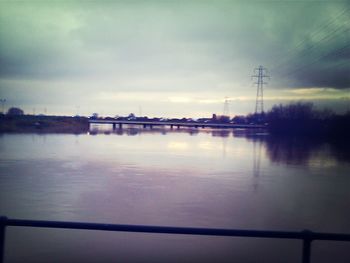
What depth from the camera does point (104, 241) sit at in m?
3.60

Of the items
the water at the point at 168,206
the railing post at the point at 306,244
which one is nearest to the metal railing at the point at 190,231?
the railing post at the point at 306,244

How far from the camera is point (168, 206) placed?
532cm

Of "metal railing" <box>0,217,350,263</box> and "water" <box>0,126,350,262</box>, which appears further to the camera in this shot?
"water" <box>0,126,350,262</box>

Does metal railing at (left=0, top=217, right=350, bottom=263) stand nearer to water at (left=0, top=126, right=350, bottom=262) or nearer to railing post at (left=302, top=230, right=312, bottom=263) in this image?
railing post at (left=302, top=230, right=312, bottom=263)

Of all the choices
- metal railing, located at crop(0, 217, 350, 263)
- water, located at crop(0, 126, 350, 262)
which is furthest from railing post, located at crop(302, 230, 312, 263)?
water, located at crop(0, 126, 350, 262)

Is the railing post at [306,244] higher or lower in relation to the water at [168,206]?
higher

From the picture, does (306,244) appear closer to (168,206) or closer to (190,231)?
(190,231)

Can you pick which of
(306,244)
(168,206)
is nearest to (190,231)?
(306,244)

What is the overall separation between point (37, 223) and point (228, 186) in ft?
22.1

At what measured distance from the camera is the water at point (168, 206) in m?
3.35

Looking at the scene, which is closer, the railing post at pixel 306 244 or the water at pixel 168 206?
the railing post at pixel 306 244

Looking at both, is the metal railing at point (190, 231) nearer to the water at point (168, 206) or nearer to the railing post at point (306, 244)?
the railing post at point (306, 244)

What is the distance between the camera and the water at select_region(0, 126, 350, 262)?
335 cm

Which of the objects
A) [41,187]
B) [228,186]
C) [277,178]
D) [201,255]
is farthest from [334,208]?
[41,187]
